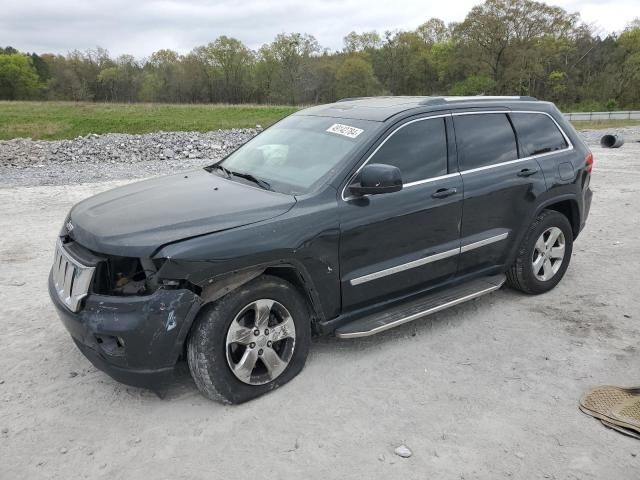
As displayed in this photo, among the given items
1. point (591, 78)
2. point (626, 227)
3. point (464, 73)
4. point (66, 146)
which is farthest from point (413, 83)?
point (626, 227)

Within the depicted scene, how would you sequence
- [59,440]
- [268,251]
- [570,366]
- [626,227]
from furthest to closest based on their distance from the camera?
[626,227]
[570,366]
[268,251]
[59,440]

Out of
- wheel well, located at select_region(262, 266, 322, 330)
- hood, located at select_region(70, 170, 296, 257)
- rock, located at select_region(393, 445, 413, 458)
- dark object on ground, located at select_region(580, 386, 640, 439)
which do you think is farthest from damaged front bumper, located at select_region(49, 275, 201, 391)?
dark object on ground, located at select_region(580, 386, 640, 439)

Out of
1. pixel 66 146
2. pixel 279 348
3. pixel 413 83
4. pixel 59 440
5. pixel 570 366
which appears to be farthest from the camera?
pixel 413 83

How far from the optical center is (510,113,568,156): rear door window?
489cm

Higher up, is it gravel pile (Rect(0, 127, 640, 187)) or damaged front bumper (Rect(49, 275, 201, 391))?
damaged front bumper (Rect(49, 275, 201, 391))

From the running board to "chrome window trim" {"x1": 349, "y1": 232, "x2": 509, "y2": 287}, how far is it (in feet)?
0.98

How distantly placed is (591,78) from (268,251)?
6973cm

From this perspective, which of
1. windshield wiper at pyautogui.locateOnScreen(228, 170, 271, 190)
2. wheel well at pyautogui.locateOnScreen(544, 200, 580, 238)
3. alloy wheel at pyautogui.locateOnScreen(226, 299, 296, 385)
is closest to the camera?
alloy wheel at pyautogui.locateOnScreen(226, 299, 296, 385)

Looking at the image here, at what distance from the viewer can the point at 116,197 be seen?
3.99 m

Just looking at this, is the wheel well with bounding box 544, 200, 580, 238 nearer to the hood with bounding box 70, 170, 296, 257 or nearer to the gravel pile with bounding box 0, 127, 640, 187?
the hood with bounding box 70, 170, 296, 257

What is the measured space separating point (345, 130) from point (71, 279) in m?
2.18

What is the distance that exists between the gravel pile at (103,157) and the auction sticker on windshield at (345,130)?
8553 mm

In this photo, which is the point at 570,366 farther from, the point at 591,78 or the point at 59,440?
the point at 591,78

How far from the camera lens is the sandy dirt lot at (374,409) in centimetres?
291
